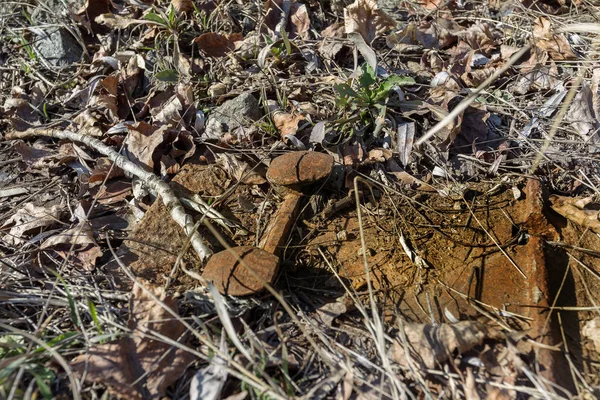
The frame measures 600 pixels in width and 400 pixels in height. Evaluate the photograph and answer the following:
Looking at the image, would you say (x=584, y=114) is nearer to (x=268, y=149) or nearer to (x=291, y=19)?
(x=268, y=149)

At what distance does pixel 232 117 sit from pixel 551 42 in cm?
178

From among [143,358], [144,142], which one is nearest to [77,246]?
[144,142]

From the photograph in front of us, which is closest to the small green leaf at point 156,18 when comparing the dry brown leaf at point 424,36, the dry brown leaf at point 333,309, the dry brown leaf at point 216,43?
the dry brown leaf at point 216,43

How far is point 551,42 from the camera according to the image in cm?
276

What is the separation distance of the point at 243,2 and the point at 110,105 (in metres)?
1.03

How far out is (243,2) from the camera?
3074 millimetres

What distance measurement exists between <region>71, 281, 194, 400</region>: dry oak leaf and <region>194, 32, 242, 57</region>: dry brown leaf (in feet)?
5.23

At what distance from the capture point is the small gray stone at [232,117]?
2.53 m

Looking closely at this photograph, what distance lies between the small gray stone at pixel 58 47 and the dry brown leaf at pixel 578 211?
2773mm

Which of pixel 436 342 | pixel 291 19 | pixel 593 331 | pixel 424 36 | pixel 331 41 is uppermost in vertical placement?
pixel 291 19

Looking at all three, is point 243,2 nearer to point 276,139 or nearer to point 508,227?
point 276,139

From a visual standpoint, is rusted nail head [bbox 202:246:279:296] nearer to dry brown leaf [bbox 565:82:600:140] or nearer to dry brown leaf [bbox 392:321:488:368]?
dry brown leaf [bbox 392:321:488:368]

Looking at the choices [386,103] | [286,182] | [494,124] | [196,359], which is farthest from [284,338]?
[494,124]

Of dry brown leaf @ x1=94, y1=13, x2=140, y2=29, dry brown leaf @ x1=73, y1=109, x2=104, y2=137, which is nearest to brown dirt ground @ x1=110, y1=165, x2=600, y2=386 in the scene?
dry brown leaf @ x1=73, y1=109, x2=104, y2=137
